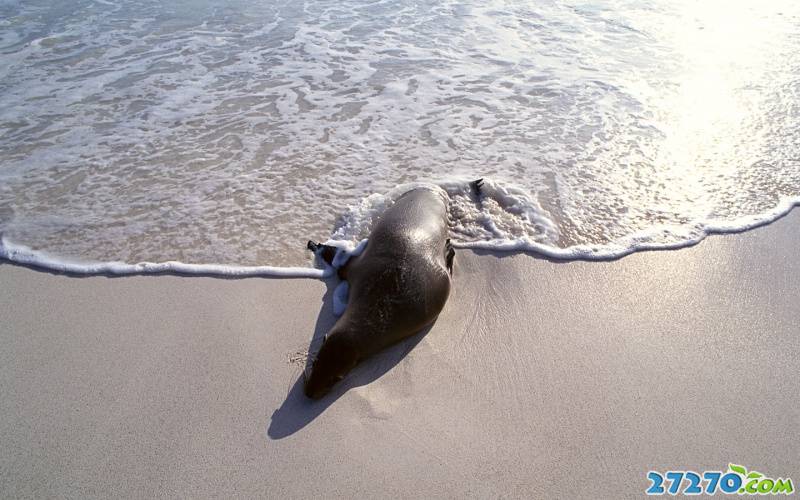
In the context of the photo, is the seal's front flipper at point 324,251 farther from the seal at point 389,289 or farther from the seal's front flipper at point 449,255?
the seal's front flipper at point 449,255

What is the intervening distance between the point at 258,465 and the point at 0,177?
3.99 metres

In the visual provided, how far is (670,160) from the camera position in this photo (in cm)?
480

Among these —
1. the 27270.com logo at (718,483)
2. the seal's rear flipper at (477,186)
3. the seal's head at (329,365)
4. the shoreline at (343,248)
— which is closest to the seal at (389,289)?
the seal's head at (329,365)

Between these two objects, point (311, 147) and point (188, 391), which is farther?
point (311, 147)

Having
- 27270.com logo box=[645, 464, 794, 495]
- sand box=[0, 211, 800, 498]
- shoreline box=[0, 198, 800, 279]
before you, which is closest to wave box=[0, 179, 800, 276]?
shoreline box=[0, 198, 800, 279]

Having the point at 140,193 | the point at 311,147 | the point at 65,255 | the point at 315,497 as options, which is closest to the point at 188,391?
the point at 315,497

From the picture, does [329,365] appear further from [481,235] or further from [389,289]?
[481,235]

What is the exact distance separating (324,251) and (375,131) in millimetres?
2100

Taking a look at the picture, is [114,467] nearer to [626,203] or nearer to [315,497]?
[315,497]

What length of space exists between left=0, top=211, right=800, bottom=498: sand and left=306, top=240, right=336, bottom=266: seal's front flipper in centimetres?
22

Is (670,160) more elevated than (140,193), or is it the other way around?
(670,160)

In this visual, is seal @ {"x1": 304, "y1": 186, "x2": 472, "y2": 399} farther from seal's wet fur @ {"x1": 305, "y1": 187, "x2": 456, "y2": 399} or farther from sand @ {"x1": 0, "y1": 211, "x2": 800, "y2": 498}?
sand @ {"x1": 0, "y1": 211, "x2": 800, "y2": 498}

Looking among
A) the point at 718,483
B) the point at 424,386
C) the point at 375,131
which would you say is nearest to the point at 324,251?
the point at 424,386

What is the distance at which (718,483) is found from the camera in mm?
2342
